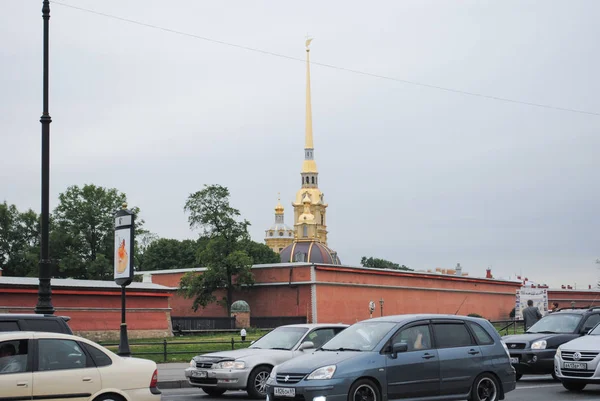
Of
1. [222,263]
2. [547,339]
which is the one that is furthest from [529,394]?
[222,263]

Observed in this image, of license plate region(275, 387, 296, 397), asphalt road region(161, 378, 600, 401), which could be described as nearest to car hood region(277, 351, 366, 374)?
license plate region(275, 387, 296, 397)

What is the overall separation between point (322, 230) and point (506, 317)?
4235 inches

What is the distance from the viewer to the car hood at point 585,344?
17306mm

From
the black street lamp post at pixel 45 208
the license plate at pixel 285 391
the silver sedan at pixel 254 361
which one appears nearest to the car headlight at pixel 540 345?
the silver sedan at pixel 254 361

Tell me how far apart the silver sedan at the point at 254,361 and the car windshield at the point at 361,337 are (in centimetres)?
244

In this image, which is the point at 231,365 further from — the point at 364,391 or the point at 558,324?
the point at 558,324

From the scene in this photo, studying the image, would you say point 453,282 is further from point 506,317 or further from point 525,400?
point 525,400

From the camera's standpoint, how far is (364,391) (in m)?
13.0

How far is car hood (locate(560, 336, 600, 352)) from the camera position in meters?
17.3

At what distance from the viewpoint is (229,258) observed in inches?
2591

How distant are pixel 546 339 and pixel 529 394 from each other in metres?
3.35

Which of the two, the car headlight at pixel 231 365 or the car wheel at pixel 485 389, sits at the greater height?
the car headlight at pixel 231 365

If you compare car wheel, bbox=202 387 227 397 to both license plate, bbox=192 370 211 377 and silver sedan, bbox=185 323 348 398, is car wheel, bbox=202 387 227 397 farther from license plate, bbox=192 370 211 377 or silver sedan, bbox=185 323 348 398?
license plate, bbox=192 370 211 377

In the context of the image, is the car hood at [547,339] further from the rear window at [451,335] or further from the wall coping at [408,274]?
the wall coping at [408,274]
